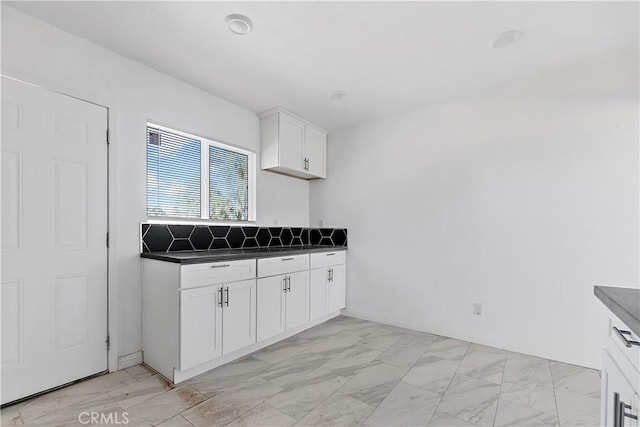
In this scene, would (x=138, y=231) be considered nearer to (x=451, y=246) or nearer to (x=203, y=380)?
(x=203, y=380)

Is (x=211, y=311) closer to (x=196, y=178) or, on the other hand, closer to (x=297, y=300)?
(x=297, y=300)

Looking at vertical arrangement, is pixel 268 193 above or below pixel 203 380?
above

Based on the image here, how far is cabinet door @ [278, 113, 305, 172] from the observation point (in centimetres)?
340

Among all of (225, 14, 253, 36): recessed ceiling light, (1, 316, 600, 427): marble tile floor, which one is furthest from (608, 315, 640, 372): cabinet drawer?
(225, 14, 253, 36): recessed ceiling light

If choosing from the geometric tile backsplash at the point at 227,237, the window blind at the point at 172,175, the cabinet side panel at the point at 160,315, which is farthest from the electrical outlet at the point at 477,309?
the window blind at the point at 172,175

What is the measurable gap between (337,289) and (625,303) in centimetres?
283

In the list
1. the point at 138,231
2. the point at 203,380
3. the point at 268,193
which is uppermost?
the point at 268,193

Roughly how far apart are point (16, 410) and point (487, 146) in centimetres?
406

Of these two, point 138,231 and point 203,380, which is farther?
point 138,231

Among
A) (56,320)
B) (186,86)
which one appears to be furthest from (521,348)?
(186,86)

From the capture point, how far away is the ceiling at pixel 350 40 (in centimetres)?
184

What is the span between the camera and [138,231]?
8.00 ft

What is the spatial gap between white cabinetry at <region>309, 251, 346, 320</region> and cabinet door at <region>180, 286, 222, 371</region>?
1.17 meters

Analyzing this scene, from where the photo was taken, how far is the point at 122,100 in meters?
2.36
